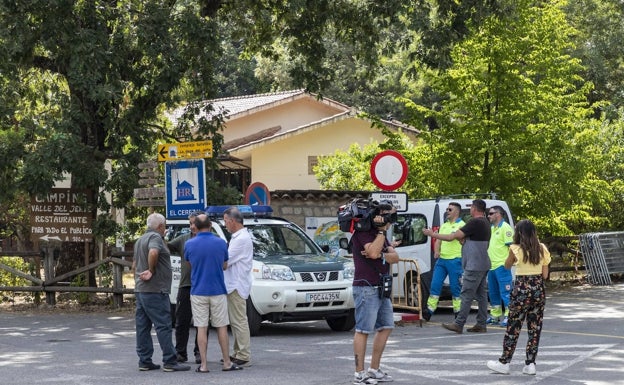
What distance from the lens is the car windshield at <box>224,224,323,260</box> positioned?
16531mm

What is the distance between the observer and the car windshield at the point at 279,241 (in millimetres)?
16531

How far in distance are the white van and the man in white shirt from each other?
614cm

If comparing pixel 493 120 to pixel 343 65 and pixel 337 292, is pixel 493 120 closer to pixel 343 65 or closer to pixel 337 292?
pixel 337 292

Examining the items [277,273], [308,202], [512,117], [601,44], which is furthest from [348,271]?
[601,44]

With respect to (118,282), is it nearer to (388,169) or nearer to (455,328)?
(388,169)

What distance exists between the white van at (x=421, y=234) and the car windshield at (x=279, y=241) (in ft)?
6.26

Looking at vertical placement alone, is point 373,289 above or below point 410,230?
below

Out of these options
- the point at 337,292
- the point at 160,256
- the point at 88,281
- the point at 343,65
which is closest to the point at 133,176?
the point at 88,281

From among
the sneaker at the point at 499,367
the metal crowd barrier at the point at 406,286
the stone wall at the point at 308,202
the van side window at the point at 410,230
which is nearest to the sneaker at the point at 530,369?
the sneaker at the point at 499,367

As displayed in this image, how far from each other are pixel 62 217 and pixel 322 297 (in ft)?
30.0

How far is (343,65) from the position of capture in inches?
1970

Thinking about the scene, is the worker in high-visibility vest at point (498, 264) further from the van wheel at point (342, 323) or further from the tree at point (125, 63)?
the tree at point (125, 63)

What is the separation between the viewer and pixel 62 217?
2309cm

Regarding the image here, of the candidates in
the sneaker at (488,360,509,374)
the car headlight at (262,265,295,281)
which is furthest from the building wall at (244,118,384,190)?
the sneaker at (488,360,509,374)
